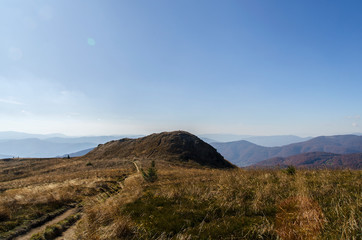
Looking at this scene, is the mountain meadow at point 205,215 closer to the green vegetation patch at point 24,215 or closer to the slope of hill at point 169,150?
the green vegetation patch at point 24,215

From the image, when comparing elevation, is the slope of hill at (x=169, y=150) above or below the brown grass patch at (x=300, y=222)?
below

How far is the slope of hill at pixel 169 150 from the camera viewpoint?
55.7 metres

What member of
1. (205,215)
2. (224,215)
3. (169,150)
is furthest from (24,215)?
(169,150)

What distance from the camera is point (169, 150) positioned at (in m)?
59.3

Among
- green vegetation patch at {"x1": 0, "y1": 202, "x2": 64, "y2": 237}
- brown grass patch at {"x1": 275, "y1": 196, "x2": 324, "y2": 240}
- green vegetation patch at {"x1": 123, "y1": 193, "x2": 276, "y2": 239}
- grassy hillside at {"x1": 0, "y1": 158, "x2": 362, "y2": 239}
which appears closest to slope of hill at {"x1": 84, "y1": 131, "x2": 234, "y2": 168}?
green vegetation patch at {"x1": 0, "y1": 202, "x2": 64, "y2": 237}

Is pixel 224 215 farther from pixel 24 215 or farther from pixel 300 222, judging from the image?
pixel 24 215

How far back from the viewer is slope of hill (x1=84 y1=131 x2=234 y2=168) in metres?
55.7

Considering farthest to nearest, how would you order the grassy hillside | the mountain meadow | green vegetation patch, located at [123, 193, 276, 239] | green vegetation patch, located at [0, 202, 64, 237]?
green vegetation patch, located at [0, 202, 64, 237] < green vegetation patch, located at [123, 193, 276, 239] < the mountain meadow < the grassy hillside

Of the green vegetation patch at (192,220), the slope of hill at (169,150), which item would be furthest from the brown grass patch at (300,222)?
the slope of hill at (169,150)

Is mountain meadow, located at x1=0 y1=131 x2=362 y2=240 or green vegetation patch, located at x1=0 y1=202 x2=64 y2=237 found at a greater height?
mountain meadow, located at x1=0 y1=131 x2=362 y2=240

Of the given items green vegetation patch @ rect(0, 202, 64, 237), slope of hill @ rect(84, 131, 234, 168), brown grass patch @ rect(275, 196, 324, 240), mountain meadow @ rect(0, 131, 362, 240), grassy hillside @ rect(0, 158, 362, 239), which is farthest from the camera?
slope of hill @ rect(84, 131, 234, 168)

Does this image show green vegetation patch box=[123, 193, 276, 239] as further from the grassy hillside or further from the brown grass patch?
the brown grass patch

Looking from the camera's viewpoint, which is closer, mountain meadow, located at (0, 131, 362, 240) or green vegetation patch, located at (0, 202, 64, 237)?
mountain meadow, located at (0, 131, 362, 240)

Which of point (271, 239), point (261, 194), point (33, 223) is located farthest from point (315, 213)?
point (33, 223)
